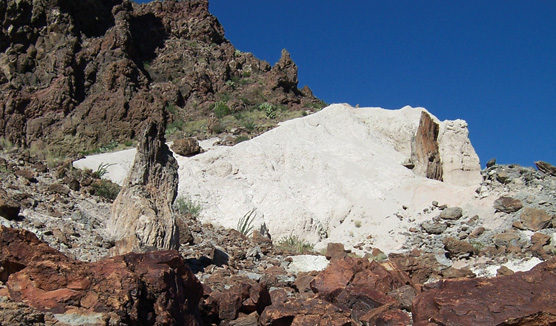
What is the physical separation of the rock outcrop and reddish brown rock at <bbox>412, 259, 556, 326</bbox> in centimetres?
387

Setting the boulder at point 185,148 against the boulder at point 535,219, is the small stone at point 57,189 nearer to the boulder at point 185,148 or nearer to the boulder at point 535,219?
the boulder at point 185,148

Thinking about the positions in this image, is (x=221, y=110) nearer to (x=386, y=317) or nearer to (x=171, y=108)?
(x=171, y=108)

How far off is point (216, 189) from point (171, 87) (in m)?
13.6

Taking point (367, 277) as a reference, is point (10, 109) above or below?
above

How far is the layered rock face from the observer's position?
2223 centimetres

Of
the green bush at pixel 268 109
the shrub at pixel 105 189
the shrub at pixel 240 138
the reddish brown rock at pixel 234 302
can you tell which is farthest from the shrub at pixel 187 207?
the green bush at pixel 268 109

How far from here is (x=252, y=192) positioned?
601 inches

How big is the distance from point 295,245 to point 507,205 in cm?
496

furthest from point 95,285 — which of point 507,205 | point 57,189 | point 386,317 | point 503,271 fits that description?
point 507,205

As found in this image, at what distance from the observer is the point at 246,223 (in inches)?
531

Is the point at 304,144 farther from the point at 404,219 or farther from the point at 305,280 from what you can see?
the point at 305,280

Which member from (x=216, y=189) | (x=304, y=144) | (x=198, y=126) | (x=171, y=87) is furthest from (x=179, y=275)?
(x=171, y=87)

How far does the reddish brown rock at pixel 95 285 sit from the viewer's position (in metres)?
4.34

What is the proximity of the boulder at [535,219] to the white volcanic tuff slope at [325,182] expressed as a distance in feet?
7.16
